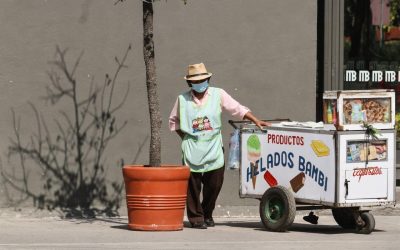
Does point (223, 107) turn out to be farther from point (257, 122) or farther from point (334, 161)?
point (334, 161)

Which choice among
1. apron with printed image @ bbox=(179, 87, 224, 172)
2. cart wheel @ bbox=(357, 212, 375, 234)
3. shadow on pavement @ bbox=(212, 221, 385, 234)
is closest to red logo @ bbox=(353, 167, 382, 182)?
cart wheel @ bbox=(357, 212, 375, 234)

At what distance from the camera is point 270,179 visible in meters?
11.8

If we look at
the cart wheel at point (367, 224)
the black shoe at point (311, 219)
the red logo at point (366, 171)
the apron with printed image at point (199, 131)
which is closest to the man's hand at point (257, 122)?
the apron with printed image at point (199, 131)

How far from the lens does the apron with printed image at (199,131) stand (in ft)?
38.5

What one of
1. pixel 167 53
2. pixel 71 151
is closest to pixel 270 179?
pixel 167 53

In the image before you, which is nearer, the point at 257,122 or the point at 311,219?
the point at 257,122

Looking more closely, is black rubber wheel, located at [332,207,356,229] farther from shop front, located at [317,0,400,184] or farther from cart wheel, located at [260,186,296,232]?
shop front, located at [317,0,400,184]

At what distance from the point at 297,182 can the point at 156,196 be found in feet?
4.90

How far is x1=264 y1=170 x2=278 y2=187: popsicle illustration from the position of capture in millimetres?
11742

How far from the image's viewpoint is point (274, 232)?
456 inches

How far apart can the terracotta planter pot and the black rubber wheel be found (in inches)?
69.0

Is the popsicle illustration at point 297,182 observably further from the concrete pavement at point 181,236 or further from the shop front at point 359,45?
the shop front at point 359,45

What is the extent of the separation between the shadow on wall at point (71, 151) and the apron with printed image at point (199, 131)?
4.94ft

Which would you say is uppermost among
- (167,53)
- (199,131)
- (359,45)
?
(359,45)
